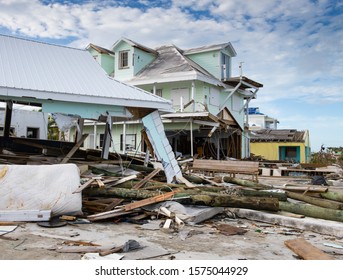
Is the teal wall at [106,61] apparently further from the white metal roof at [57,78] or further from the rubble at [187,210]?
the rubble at [187,210]

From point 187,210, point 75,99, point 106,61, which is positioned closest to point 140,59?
point 106,61

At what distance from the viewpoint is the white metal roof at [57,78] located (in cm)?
953

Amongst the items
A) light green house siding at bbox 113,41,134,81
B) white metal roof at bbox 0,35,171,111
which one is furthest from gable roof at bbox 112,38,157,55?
white metal roof at bbox 0,35,171,111

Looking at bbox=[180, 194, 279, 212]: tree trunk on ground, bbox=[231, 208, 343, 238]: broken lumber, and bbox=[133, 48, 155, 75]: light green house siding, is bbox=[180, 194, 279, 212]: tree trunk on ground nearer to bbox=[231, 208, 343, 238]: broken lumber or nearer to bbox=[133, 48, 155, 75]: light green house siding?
bbox=[231, 208, 343, 238]: broken lumber

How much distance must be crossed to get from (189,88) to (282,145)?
53.5ft

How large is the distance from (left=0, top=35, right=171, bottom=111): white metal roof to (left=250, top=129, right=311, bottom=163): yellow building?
87.6 ft

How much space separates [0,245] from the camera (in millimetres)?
5336

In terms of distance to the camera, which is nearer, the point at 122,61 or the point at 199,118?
the point at 199,118

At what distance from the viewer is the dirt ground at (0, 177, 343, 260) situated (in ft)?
16.9

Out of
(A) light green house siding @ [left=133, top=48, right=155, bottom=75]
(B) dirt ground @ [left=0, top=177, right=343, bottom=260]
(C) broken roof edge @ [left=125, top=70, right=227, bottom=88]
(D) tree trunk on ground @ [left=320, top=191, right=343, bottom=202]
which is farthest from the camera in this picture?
(A) light green house siding @ [left=133, top=48, right=155, bottom=75]

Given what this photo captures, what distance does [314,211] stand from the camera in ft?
26.3

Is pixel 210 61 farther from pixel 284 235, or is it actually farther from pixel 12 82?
pixel 284 235

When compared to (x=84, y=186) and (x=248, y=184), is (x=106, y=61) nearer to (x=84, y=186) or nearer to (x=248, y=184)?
(x=248, y=184)

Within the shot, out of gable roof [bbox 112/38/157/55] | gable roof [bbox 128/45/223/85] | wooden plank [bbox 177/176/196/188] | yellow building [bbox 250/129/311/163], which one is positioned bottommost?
wooden plank [bbox 177/176/196/188]
